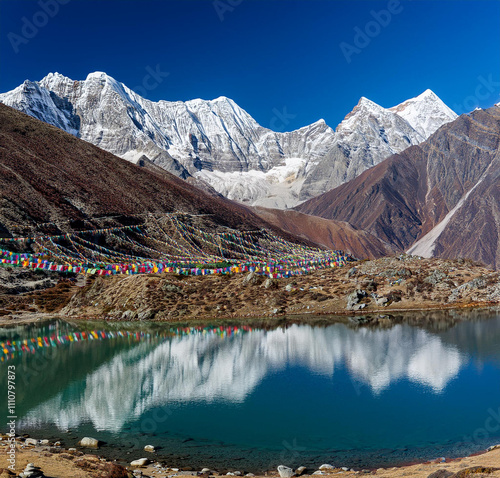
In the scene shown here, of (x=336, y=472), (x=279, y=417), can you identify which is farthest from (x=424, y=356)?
(x=336, y=472)

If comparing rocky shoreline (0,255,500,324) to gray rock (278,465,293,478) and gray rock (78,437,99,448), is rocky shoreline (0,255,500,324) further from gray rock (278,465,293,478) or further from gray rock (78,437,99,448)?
gray rock (78,437,99,448)

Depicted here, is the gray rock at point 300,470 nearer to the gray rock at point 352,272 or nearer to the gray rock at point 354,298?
the gray rock at point 354,298

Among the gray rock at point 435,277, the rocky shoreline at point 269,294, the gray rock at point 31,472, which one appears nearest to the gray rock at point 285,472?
the gray rock at point 31,472

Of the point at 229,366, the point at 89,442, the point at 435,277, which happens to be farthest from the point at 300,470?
the point at 435,277

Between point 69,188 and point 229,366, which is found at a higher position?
point 69,188

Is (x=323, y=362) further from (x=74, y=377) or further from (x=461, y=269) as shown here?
(x=461, y=269)

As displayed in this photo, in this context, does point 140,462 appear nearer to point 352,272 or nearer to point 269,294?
point 269,294

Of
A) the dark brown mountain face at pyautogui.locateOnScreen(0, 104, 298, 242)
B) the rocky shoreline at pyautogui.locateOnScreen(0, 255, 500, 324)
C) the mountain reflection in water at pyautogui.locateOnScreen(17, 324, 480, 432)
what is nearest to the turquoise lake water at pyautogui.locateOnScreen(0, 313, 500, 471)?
the mountain reflection in water at pyautogui.locateOnScreen(17, 324, 480, 432)
